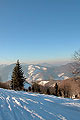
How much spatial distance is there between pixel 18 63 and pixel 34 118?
97.5 ft

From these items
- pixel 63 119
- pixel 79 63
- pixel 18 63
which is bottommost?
pixel 63 119

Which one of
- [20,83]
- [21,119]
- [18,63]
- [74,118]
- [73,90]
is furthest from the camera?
[73,90]

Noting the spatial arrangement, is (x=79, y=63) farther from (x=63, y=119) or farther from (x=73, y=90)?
(x=73, y=90)

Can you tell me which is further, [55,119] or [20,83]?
[20,83]

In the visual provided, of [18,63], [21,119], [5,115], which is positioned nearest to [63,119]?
[21,119]

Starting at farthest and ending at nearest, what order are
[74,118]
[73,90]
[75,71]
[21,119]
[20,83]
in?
[73,90], [20,83], [75,71], [74,118], [21,119]

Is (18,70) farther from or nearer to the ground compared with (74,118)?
farther from the ground

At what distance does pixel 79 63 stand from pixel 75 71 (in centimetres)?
110

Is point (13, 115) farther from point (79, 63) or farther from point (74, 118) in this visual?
point (79, 63)

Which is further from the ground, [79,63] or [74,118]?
[79,63]

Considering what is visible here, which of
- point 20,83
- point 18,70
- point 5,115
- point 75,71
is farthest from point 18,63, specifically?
point 5,115

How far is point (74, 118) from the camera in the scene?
6.20 metres

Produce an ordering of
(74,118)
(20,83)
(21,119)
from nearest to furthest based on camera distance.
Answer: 1. (21,119)
2. (74,118)
3. (20,83)

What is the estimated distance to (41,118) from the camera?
19.4 feet
